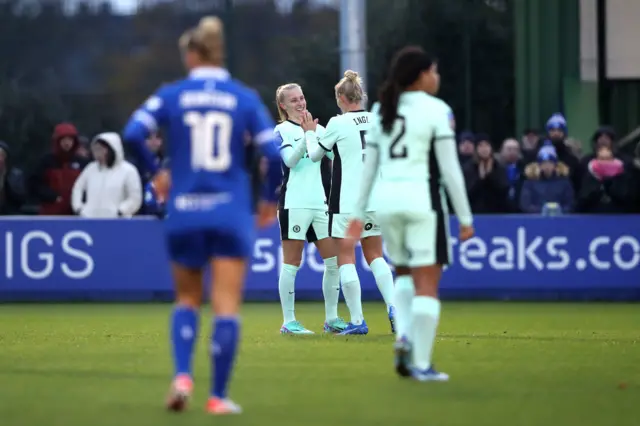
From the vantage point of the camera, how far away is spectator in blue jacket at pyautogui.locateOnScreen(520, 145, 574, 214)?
19594 millimetres

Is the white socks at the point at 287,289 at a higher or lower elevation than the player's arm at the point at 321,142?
lower

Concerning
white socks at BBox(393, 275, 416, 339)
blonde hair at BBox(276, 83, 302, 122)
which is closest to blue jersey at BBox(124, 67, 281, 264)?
white socks at BBox(393, 275, 416, 339)

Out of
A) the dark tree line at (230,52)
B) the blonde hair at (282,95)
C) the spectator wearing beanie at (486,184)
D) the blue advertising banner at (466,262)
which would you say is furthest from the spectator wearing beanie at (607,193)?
the blonde hair at (282,95)

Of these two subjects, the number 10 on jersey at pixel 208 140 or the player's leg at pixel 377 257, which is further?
the player's leg at pixel 377 257

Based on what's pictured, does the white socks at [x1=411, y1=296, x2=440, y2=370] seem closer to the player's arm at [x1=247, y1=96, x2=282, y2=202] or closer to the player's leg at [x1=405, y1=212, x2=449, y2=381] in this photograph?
the player's leg at [x1=405, y1=212, x2=449, y2=381]

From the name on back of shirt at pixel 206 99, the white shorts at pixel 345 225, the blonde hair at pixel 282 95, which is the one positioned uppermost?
the blonde hair at pixel 282 95

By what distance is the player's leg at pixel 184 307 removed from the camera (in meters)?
8.22

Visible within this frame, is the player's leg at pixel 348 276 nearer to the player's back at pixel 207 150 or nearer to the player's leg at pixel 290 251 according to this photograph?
the player's leg at pixel 290 251

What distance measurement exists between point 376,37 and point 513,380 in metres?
15.1

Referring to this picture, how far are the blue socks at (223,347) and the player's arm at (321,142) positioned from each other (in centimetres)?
499

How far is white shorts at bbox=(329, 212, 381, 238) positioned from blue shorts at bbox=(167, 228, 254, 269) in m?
4.99

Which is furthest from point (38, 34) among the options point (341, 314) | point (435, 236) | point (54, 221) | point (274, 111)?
point (435, 236)

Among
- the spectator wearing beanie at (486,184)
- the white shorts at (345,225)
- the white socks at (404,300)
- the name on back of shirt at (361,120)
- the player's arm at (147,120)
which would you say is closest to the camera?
the player's arm at (147,120)

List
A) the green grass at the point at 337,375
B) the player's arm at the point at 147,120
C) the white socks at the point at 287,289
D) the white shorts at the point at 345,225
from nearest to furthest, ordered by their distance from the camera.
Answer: the green grass at the point at 337,375 < the player's arm at the point at 147,120 < the white shorts at the point at 345,225 < the white socks at the point at 287,289
